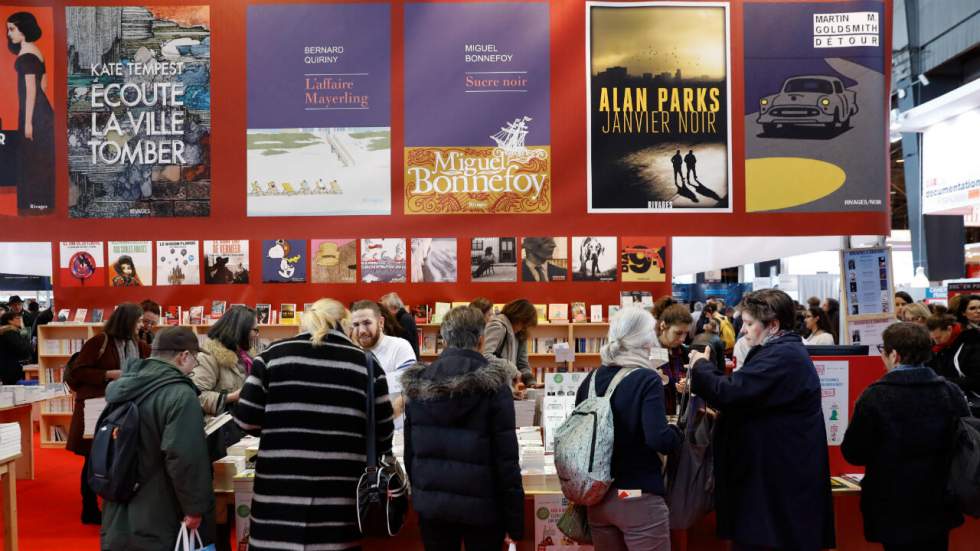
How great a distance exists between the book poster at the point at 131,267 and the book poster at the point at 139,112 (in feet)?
19.2

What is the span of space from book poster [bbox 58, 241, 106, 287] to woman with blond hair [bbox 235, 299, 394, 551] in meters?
7.94

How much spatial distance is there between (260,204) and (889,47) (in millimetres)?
3692

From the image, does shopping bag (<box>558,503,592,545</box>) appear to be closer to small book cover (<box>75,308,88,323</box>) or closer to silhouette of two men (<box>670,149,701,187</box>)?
silhouette of two men (<box>670,149,701,187</box>)

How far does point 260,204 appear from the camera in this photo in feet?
14.2

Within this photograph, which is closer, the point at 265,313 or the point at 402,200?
the point at 402,200

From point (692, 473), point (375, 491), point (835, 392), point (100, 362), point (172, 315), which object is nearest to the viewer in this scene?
point (375, 491)

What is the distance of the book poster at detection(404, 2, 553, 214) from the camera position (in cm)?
432

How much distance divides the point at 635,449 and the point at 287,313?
7.23m

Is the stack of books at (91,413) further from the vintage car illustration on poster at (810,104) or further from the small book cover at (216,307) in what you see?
the small book cover at (216,307)

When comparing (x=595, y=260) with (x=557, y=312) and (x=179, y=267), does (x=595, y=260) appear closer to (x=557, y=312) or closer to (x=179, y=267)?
(x=557, y=312)

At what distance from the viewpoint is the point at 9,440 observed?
422 centimetres

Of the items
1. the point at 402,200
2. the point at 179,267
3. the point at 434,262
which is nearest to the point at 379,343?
the point at 402,200

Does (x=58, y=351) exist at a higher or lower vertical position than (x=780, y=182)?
lower

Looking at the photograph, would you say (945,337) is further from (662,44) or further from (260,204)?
(260,204)
